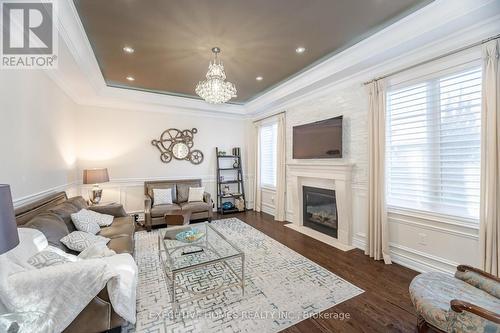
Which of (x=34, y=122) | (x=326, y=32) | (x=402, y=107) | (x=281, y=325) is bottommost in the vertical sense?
(x=281, y=325)

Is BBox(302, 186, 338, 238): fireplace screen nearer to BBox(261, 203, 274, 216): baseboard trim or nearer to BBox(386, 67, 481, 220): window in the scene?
BBox(386, 67, 481, 220): window

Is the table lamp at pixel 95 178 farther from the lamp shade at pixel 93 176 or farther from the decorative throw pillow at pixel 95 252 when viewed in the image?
the decorative throw pillow at pixel 95 252

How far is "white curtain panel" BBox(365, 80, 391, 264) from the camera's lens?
9.91 ft

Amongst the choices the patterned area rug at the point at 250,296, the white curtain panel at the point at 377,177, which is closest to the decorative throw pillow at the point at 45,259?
the patterned area rug at the point at 250,296

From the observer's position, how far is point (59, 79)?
338cm

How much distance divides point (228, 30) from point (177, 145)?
11.5 feet

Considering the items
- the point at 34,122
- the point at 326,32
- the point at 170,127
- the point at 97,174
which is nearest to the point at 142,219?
the point at 97,174

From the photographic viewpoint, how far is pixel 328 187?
3.99 m

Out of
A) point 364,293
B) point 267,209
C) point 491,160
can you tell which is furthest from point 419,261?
point 267,209

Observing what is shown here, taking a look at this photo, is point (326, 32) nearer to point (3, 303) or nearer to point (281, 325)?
point (281, 325)

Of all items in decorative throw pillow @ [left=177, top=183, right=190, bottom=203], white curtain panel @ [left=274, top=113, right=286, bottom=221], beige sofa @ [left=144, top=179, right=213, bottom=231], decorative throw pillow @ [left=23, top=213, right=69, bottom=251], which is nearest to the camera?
decorative throw pillow @ [left=23, top=213, right=69, bottom=251]

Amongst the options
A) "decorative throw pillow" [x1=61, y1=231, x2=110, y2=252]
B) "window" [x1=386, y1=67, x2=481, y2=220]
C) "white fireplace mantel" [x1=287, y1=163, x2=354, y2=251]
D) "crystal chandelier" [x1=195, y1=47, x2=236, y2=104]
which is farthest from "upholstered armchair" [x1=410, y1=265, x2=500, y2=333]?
"decorative throw pillow" [x1=61, y1=231, x2=110, y2=252]

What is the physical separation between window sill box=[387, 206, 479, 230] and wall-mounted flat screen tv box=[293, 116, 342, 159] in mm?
1174

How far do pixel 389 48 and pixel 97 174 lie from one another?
526cm
